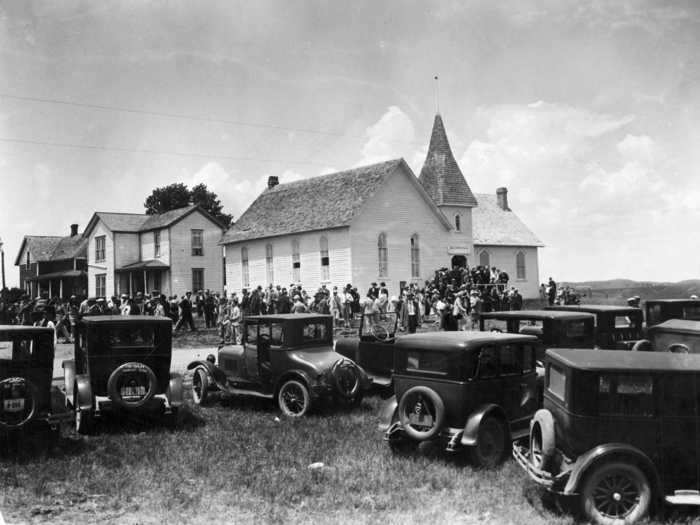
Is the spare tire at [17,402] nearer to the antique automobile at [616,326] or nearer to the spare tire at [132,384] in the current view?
the spare tire at [132,384]

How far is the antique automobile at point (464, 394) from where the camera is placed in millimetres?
8656

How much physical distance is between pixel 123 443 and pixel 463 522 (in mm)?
5486

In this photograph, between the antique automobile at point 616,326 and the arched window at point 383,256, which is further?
the arched window at point 383,256

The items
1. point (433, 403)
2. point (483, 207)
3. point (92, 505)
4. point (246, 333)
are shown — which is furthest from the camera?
point (483, 207)

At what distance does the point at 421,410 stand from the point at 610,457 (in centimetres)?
289

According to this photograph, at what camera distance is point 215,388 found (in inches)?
520

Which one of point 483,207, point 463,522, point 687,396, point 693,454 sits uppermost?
point 483,207

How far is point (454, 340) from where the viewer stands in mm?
9031

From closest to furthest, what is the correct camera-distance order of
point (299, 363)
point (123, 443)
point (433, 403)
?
point (433, 403), point (123, 443), point (299, 363)

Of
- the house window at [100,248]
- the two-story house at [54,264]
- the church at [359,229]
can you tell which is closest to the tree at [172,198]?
the two-story house at [54,264]

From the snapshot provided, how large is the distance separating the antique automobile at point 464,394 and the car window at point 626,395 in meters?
2.03

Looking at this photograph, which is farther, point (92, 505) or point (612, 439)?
point (92, 505)

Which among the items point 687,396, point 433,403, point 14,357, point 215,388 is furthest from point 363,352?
point 687,396

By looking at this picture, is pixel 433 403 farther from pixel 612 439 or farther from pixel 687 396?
pixel 687 396
